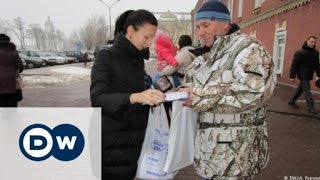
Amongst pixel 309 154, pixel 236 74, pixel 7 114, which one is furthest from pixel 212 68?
pixel 7 114

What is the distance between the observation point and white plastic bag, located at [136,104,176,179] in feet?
6.79

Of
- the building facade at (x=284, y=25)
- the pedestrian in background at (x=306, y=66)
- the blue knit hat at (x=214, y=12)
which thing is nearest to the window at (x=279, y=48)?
the building facade at (x=284, y=25)

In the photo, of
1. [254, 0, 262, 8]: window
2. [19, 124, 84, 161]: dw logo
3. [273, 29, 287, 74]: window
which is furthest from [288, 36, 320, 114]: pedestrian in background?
[254, 0, 262, 8]: window

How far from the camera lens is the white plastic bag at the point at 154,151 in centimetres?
207

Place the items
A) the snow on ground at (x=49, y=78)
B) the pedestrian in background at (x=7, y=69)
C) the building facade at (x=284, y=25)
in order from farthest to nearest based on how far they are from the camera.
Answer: the snow on ground at (x=49, y=78)
the building facade at (x=284, y=25)
the pedestrian in background at (x=7, y=69)

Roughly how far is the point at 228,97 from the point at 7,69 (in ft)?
17.8

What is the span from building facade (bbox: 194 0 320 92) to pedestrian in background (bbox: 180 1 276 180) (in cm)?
1078

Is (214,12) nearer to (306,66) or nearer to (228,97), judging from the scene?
(228,97)

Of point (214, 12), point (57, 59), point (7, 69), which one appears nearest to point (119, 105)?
point (214, 12)

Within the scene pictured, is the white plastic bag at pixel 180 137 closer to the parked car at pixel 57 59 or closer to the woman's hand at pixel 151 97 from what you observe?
the woman's hand at pixel 151 97

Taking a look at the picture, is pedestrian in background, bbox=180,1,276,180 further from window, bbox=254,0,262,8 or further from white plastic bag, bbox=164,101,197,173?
window, bbox=254,0,262,8

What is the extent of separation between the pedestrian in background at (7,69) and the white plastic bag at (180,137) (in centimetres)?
495

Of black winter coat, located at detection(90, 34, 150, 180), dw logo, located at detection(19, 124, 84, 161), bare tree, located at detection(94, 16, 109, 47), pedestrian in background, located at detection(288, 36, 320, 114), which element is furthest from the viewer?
bare tree, located at detection(94, 16, 109, 47)

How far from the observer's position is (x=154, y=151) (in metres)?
2.09
